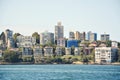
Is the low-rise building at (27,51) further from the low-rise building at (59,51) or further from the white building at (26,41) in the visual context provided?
the white building at (26,41)

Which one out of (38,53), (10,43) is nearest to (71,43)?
(38,53)

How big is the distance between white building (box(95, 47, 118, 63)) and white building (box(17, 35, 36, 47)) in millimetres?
32065

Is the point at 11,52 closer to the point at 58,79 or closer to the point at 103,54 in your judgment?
the point at 103,54

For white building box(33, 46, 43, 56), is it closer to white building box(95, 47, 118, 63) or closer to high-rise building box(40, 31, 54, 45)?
high-rise building box(40, 31, 54, 45)

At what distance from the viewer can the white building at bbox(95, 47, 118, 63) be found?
162750 mm

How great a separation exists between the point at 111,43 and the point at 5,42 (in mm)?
39145

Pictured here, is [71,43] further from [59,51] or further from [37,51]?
[37,51]

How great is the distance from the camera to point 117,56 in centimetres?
16338

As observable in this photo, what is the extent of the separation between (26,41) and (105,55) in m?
40.0

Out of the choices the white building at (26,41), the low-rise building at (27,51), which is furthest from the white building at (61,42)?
the low-rise building at (27,51)

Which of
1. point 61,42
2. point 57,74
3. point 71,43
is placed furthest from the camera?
point 61,42

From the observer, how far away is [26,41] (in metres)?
195

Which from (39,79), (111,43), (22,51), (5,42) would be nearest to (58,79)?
(39,79)

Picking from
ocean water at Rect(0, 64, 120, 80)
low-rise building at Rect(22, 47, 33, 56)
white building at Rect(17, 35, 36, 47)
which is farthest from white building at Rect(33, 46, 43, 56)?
ocean water at Rect(0, 64, 120, 80)
